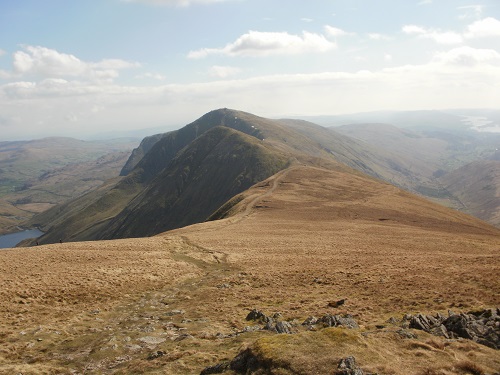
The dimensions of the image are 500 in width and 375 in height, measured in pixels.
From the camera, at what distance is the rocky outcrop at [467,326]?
17734 mm


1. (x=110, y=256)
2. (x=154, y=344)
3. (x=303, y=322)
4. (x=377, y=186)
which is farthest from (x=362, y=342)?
(x=377, y=186)

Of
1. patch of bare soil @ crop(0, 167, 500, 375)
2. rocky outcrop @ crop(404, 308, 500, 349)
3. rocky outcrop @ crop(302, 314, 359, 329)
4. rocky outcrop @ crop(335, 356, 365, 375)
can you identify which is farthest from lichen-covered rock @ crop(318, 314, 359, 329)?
rocky outcrop @ crop(335, 356, 365, 375)

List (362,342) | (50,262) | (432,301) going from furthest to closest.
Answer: (50,262), (432,301), (362,342)

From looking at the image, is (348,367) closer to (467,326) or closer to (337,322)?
(337,322)

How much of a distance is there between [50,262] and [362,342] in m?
36.4

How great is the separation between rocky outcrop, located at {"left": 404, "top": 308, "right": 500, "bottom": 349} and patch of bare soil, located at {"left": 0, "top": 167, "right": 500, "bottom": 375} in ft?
3.92

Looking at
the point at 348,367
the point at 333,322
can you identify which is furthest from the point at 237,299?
the point at 348,367

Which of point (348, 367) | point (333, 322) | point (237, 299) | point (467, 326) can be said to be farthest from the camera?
point (237, 299)

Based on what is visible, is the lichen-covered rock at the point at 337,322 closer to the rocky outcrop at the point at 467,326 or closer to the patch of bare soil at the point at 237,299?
the patch of bare soil at the point at 237,299

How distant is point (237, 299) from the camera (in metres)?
30.7

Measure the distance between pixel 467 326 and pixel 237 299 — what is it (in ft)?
59.3

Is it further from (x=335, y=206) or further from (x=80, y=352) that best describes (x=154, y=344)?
(x=335, y=206)

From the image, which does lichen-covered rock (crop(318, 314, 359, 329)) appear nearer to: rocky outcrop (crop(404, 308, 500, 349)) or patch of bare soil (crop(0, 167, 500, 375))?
patch of bare soil (crop(0, 167, 500, 375))

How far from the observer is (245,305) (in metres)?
29.0
